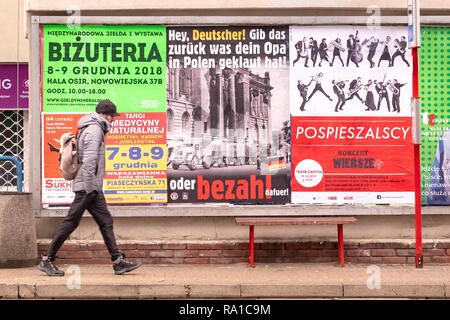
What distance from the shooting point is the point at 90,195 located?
8.75 meters

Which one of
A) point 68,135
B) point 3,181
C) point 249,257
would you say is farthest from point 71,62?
point 3,181

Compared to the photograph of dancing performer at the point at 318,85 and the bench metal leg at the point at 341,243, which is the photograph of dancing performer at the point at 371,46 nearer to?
the photograph of dancing performer at the point at 318,85

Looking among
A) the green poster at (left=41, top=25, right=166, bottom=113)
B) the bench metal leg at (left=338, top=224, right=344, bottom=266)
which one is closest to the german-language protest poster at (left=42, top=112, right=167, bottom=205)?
the green poster at (left=41, top=25, right=166, bottom=113)

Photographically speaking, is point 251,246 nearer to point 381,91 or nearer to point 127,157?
point 127,157

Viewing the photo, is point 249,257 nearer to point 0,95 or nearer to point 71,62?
point 71,62

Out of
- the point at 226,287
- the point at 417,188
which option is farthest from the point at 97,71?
the point at 417,188

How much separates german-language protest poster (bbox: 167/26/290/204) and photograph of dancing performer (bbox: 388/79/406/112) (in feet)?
4.91

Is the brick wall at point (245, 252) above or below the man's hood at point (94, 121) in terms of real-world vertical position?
below

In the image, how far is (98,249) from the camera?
32.4 ft

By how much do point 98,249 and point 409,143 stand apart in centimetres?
446

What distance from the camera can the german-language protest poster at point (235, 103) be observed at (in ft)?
32.9

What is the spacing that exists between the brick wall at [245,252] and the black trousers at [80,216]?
1.03 m

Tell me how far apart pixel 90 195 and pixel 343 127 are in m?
3.58

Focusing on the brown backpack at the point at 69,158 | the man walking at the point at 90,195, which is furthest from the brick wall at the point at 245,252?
the brown backpack at the point at 69,158
